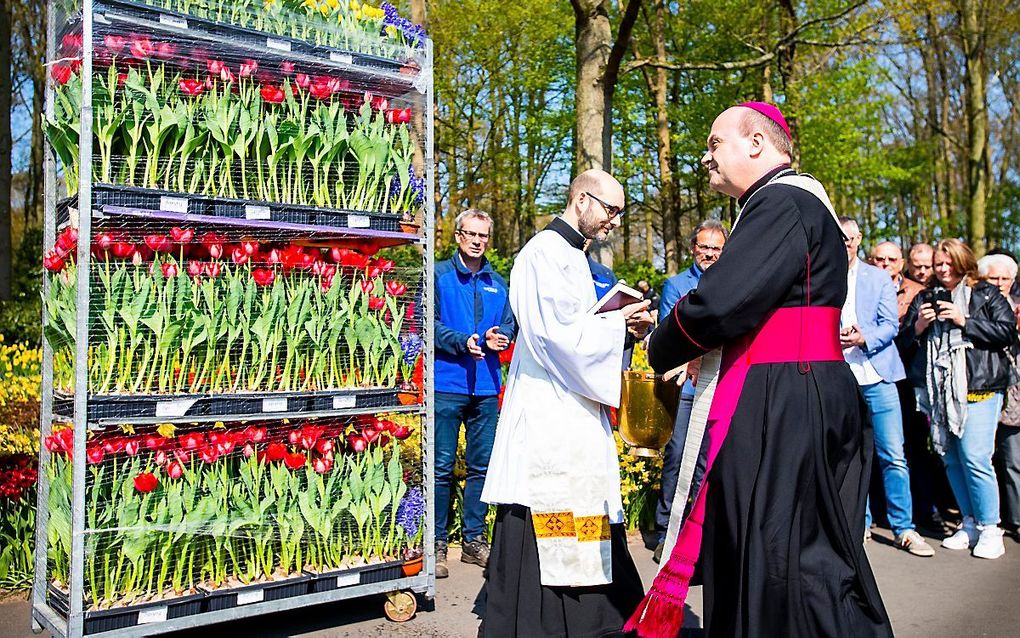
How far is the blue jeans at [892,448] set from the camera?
6938 mm

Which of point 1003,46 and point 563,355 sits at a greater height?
point 1003,46

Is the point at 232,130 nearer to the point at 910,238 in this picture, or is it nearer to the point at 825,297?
the point at 825,297

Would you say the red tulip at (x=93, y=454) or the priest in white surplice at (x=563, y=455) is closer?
the priest in white surplice at (x=563, y=455)

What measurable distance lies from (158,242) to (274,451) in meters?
1.16

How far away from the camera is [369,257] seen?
5.25 m

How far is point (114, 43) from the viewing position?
4.30 m

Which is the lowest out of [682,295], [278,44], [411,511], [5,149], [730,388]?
[411,511]

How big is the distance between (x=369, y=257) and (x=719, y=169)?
2.30 meters

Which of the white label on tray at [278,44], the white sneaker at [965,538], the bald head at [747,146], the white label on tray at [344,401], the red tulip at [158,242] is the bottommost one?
the white sneaker at [965,538]

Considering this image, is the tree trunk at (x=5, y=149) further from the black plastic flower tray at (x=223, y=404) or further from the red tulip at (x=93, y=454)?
the red tulip at (x=93, y=454)

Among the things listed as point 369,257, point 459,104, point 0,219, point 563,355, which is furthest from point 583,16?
point 459,104

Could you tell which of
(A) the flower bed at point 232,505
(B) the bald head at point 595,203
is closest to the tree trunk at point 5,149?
(A) the flower bed at point 232,505

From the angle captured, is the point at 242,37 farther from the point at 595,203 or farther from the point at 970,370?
the point at 970,370

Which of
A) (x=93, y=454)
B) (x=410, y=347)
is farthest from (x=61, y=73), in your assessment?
(x=410, y=347)
